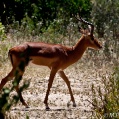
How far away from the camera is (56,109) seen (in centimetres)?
771

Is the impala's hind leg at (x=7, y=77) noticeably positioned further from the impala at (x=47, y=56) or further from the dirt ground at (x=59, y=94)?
the dirt ground at (x=59, y=94)

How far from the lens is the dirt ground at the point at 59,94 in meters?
7.32

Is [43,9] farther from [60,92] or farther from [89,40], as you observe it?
[89,40]

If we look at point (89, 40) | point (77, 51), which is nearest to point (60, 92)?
point (77, 51)

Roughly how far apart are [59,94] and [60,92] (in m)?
0.22

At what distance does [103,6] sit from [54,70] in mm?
11985

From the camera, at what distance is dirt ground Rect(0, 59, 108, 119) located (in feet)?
24.0

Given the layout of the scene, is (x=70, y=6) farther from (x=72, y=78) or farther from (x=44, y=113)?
(x=44, y=113)

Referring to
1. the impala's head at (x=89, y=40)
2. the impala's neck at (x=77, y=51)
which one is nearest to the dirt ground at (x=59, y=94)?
the impala's neck at (x=77, y=51)

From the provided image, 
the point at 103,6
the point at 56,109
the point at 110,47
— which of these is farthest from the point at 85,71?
the point at 103,6

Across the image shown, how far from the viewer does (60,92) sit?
30.2ft

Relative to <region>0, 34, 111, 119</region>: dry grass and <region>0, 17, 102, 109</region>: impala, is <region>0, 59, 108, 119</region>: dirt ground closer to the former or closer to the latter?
<region>0, 34, 111, 119</region>: dry grass

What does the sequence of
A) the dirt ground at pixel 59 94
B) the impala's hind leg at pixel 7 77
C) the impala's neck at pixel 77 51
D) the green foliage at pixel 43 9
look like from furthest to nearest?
1. the green foliage at pixel 43 9
2. the impala's neck at pixel 77 51
3. the impala's hind leg at pixel 7 77
4. the dirt ground at pixel 59 94

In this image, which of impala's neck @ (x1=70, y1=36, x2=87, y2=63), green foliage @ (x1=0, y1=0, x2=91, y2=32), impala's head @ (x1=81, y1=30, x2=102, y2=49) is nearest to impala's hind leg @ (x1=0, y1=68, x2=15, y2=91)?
impala's neck @ (x1=70, y1=36, x2=87, y2=63)
